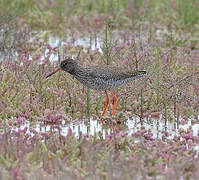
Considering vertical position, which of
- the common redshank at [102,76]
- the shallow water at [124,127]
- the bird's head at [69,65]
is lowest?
the shallow water at [124,127]

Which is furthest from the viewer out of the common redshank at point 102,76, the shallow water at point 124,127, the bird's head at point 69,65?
the bird's head at point 69,65

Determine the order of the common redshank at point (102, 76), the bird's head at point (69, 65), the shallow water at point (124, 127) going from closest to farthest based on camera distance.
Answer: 1. the shallow water at point (124, 127)
2. the common redshank at point (102, 76)
3. the bird's head at point (69, 65)

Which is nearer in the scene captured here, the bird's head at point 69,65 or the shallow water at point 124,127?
the shallow water at point 124,127

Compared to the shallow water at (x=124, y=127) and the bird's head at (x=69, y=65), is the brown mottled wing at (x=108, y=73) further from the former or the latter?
the shallow water at (x=124, y=127)

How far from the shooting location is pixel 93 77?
731 cm

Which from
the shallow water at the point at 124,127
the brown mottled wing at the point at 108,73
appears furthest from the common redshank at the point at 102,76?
the shallow water at the point at 124,127

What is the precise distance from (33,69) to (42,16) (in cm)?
308

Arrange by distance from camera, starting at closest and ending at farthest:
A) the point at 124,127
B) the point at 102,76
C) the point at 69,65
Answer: the point at 124,127 < the point at 102,76 < the point at 69,65

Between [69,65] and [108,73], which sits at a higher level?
[69,65]

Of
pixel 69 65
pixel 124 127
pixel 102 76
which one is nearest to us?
pixel 124 127

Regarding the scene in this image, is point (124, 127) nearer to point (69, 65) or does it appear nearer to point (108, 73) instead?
point (108, 73)

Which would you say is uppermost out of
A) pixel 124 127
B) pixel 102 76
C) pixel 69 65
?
pixel 69 65

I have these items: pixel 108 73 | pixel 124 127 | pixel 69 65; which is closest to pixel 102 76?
pixel 108 73

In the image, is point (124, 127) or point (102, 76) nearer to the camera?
point (124, 127)
